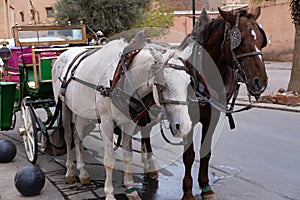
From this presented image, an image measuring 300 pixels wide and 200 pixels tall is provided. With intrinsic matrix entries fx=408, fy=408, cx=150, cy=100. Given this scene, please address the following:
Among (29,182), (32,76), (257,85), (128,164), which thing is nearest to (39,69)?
(32,76)

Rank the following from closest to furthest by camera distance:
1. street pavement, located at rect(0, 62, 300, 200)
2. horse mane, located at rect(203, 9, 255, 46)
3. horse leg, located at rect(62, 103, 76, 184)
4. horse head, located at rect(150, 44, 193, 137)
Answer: horse head, located at rect(150, 44, 193, 137)
horse mane, located at rect(203, 9, 255, 46)
street pavement, located at rect(0, 62, 300, 200)
horse leg, located at rect(62, 103, 76, 184)

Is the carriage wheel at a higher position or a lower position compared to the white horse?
lower

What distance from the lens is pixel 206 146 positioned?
4.70 meters

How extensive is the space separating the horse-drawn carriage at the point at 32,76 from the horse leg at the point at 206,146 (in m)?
2.46

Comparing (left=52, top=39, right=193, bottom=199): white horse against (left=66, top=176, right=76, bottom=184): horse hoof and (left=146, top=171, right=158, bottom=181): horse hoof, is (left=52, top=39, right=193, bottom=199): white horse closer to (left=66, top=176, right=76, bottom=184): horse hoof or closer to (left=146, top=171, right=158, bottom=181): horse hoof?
(left=66, top=176, right=76, bottom=184): horse hoof

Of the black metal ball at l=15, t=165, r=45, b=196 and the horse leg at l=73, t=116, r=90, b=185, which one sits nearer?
the black metal ball at l=15, t=165, r=45, b=196

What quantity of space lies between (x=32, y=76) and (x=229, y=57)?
378cm

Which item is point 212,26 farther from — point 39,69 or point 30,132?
point 30,132

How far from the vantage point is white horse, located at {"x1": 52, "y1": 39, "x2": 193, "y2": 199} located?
3.57 m

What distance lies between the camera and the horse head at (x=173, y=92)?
3518 mm

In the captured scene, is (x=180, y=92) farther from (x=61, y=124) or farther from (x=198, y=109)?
(x=61, y=124)

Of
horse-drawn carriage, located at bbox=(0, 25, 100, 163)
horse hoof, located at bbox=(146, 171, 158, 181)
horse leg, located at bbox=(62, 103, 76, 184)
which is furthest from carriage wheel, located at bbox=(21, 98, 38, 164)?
horse hoof, located at bbox=(146, 171, 158, 181)

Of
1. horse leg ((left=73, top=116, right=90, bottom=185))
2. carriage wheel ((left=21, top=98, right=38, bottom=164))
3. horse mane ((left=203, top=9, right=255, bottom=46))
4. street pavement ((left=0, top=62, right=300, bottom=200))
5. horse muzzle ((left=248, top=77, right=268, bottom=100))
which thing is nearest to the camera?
horse muzzle ((left=248, top=77, right=268, bottom=100))

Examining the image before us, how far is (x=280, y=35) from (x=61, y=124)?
81.7ft
